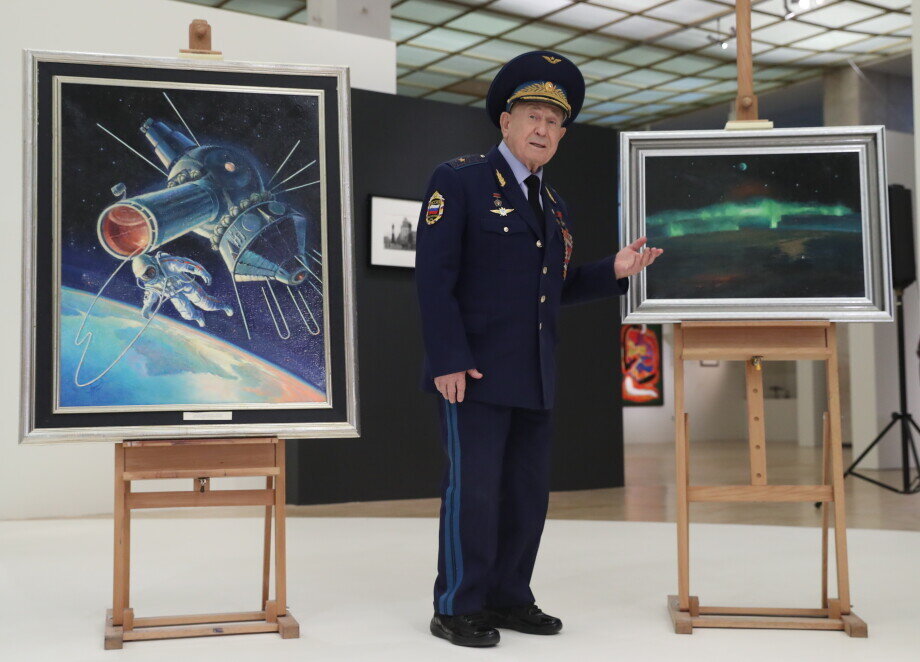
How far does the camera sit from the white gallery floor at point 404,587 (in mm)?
2564

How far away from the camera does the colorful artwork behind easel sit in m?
13.8

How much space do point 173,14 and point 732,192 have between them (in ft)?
14.2

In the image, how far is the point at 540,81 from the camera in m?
2.77

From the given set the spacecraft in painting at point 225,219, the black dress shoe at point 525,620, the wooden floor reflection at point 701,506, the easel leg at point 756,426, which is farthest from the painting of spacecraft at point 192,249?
the wooden floor reflection at point 701,506

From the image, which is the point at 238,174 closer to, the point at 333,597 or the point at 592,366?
the point at 333,597

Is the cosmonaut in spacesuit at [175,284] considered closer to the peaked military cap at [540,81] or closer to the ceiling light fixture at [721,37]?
the peaked military cap at [540,81]

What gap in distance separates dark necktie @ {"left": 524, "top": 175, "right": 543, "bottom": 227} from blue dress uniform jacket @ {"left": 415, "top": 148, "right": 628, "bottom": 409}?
0.06 feet

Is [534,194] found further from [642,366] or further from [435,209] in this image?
[642,366]

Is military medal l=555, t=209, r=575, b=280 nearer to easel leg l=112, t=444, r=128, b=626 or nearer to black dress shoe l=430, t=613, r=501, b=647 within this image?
black dress shoe l=430, t=613, r=501, b=647

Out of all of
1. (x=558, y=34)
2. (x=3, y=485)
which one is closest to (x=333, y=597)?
(x=3, y=485)

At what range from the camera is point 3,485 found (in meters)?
5.52

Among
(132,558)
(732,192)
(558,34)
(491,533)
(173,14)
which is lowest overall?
(132,558)

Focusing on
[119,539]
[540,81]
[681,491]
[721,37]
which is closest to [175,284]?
[119,539]

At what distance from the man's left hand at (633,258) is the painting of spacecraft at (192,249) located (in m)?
0.81
